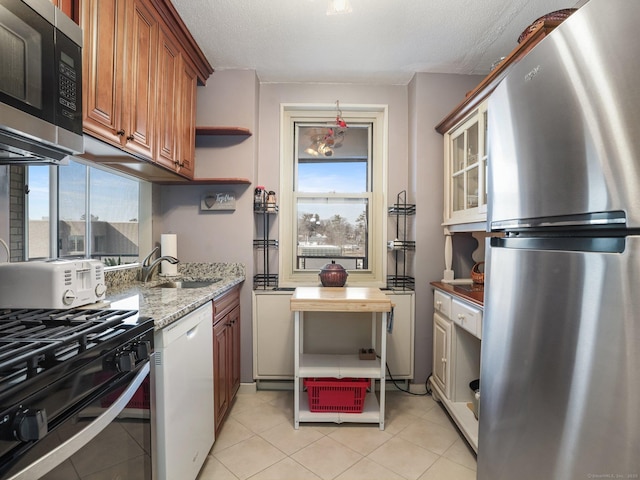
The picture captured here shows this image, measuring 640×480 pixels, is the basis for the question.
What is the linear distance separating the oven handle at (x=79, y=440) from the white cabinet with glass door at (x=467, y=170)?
1.88 m

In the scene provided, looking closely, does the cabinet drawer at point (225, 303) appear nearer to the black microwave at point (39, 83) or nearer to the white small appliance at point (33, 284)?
the white small appliance at point (33, 284)

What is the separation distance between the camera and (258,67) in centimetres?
246

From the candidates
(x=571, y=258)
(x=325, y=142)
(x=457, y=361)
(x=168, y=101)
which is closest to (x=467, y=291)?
(x=457, y=361)

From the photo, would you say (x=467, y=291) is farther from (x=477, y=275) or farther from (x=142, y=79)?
(x=142, y=79)

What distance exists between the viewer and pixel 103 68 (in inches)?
52.6

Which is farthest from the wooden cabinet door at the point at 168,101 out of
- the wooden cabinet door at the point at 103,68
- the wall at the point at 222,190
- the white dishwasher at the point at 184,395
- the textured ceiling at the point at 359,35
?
the white dishwasher at the point at 184,395

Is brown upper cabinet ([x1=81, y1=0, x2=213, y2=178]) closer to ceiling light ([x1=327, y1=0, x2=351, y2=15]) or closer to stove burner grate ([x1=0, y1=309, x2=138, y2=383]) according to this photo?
stove burner grate ([x1=0, y1=309, x2=138, y2=383])

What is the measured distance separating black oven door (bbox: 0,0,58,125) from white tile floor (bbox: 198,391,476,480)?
1.77 meters

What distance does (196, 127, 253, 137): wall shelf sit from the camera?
235 cm

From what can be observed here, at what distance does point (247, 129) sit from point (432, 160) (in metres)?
1.47

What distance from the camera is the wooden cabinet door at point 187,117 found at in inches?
82.9

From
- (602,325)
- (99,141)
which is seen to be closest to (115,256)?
(99,141)

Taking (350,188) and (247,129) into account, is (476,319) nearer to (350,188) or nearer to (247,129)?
(350,188)

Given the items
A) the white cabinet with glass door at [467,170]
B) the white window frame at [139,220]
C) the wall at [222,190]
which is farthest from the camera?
the wall at [222,190]
